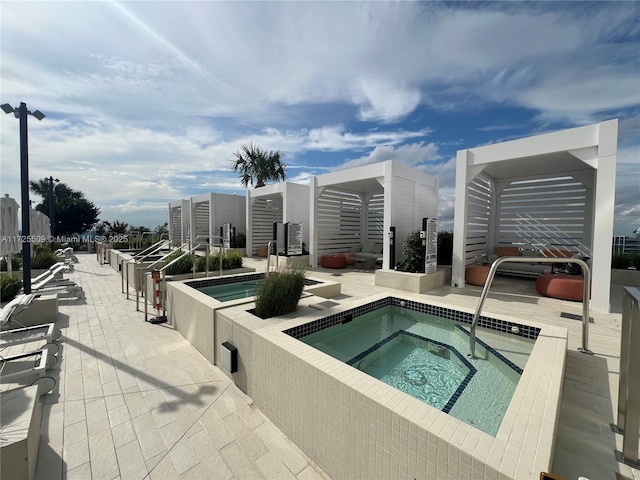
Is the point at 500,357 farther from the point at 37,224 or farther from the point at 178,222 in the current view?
the point at 178,222

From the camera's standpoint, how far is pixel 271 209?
1373cm

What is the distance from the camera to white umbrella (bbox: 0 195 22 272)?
189 inches

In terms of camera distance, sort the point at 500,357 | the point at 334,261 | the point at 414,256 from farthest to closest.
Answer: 1. the point at 334,261
2. the point at 414,256
3. the point at 500,357

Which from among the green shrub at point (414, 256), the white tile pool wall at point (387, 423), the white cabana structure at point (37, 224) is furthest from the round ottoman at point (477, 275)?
the white cabana structure at point (37, 224)

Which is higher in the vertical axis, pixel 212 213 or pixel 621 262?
pixel 212 213

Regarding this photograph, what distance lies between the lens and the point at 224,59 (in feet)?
18.7

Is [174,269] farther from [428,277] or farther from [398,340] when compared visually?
[428,277]

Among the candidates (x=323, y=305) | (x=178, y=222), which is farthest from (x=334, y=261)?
(x=178, y=222)

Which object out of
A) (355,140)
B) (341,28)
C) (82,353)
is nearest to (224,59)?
(341,28)

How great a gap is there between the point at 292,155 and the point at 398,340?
14.3m

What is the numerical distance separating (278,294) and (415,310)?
213cm

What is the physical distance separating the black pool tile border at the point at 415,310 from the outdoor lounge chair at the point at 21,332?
114 inches

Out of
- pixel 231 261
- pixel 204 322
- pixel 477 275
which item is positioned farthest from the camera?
pixel 231 261

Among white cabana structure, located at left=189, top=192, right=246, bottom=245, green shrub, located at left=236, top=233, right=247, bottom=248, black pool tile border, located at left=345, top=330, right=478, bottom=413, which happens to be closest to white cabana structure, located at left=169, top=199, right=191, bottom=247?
white cabana structure, located at left=189, top=192, right=246, bottom=245
